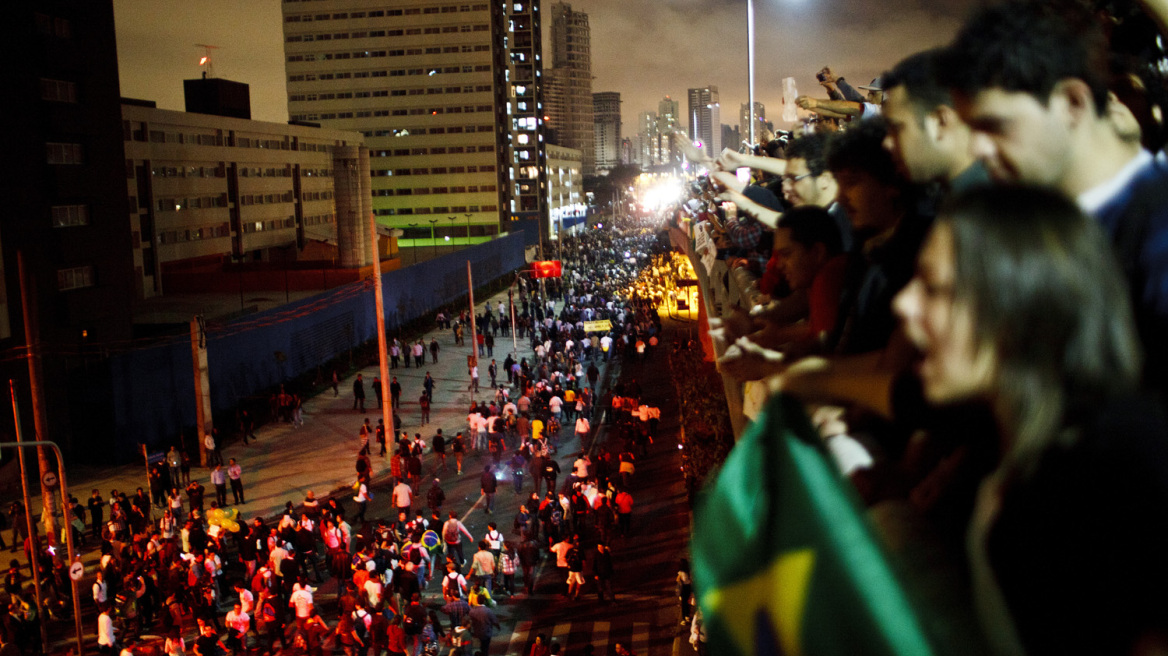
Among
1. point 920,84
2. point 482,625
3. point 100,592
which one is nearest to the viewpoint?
point 920,84

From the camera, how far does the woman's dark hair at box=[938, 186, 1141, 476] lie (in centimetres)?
148

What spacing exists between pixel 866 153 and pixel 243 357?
106 feet

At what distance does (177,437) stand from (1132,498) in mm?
30902

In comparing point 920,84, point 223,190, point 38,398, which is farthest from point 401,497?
point 223,190

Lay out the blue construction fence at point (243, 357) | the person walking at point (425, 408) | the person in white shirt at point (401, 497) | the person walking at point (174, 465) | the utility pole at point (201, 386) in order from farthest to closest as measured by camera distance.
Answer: the person walking at point (425, 408)
the blue construction fence at point (243, 357)
the utility pole at point (201, 386)
the person walking at point (174, 465)
the person in white shirt at point (401, 497)

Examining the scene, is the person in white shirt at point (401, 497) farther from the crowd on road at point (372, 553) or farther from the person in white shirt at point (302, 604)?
the person in white shirt at point (302, 604)

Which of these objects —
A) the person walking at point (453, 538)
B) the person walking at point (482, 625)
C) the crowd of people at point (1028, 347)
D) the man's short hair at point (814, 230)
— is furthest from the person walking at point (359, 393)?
the crowd of people at point (1028, 347)

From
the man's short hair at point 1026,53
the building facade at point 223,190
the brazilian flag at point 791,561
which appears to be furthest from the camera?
the building facade at point 223,190

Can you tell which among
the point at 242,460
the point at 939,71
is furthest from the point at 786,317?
the point at 242,460

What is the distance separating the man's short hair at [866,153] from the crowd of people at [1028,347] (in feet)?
1.65

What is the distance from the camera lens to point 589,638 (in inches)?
583

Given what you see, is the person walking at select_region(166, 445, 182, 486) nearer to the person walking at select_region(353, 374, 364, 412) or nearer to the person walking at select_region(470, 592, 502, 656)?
the person walking at select_region(353, 374, 364, 412)

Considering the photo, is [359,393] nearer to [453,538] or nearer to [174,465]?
[174,465]

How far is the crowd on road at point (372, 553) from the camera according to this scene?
46.5 feet
